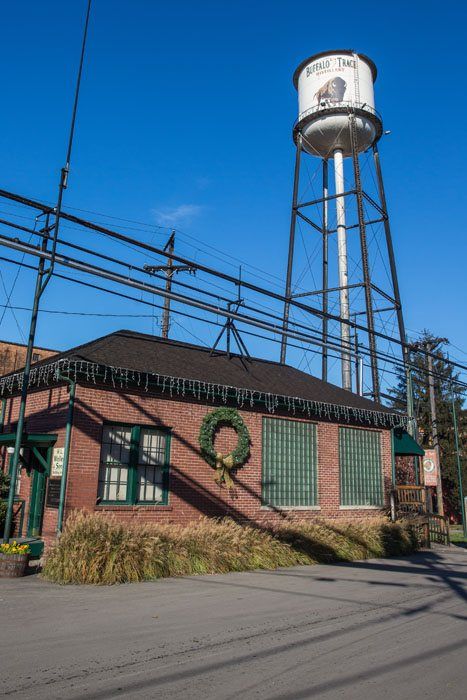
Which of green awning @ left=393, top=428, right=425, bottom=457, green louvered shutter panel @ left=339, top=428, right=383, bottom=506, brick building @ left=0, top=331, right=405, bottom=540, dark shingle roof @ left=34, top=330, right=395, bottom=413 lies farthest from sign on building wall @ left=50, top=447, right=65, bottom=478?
green awning @ left=393, top=428, right=425, bottom=457

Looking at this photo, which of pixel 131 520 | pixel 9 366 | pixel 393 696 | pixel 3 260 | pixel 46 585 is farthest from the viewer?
pixel 9 366

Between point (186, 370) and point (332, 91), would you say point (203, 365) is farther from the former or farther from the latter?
point (332, 91)

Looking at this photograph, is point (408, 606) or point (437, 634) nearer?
point (437, 634)

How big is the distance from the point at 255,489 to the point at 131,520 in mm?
4485

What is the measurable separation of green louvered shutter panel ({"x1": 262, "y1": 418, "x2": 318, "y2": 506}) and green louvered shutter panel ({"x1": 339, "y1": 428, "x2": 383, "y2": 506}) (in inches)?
61.4

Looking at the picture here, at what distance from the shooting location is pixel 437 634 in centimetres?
802

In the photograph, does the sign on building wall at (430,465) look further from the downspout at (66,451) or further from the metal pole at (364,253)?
the downspout at (66,451)

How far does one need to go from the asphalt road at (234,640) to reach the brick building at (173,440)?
372 centimetres

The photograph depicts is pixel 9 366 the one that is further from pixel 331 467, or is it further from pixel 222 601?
pixel 222 601

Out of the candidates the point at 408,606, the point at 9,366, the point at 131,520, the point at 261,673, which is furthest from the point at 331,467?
the point at 9,366

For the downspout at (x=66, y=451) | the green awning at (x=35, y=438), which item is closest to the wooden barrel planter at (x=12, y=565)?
the downspout at (x=66, y=451)

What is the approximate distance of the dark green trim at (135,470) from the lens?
15.5 m

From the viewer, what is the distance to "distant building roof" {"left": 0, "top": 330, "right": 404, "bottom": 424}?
1568cm

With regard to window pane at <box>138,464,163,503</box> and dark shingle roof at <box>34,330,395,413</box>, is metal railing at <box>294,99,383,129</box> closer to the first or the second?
dark shingle roof at <box>34,330,395,413</box>
